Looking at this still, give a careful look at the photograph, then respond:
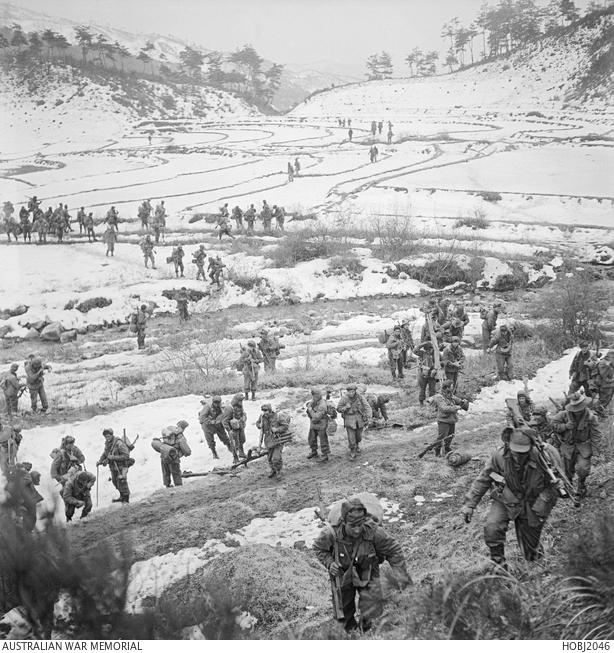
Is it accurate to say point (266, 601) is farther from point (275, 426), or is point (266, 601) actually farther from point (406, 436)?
point (406, 436)

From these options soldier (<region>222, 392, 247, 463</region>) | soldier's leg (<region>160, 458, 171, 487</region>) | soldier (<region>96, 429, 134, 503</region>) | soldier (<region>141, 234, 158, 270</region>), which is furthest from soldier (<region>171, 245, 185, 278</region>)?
soldier (<region>96, 429, 134, 503</region>)

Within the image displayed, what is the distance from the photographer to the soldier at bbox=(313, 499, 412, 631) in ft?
17.4

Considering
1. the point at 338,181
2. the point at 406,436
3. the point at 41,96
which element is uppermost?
the point at 41,96

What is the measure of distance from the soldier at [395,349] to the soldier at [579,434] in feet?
23.8

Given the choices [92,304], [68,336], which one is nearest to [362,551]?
[68,336]

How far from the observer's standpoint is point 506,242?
84.0 feet

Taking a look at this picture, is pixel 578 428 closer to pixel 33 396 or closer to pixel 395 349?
pixel 395 349

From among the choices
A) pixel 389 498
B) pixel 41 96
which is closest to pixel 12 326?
pixel 389 498

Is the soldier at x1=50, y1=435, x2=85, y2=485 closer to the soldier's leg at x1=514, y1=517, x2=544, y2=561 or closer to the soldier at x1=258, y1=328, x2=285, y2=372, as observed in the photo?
the soldier at x1=258, y1=328, x2=285, y2=372

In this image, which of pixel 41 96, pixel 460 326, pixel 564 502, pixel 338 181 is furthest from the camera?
pixel 41 96

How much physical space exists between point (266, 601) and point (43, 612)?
224 cm

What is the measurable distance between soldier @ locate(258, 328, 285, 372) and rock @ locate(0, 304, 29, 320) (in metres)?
10.1

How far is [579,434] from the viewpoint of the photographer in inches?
305

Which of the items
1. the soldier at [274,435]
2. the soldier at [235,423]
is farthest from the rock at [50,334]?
the soldier at [274,435]
